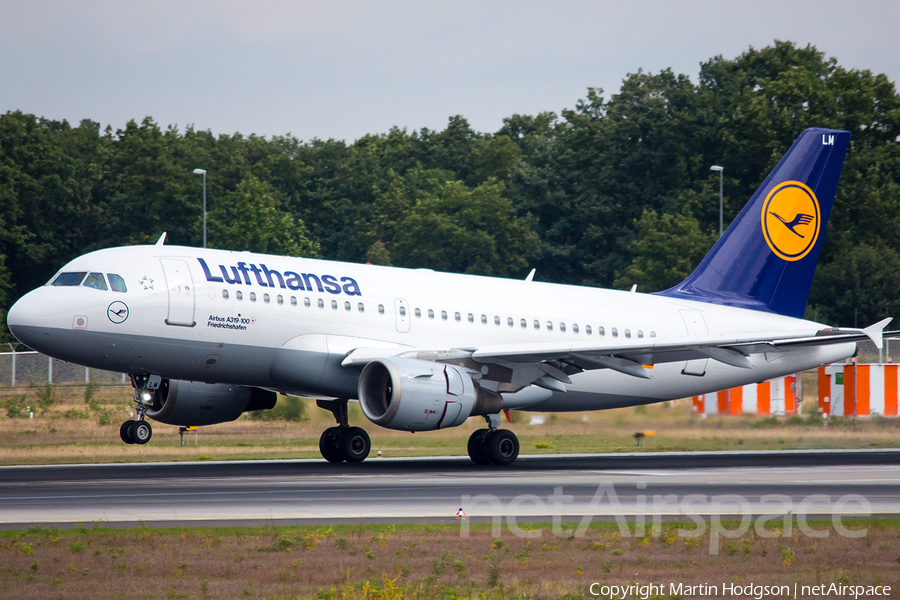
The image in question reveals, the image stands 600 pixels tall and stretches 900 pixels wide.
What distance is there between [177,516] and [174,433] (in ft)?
70.7

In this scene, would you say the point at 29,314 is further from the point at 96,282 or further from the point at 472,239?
the point at 472,239

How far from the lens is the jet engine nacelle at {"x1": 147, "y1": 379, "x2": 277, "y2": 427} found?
26.4 m

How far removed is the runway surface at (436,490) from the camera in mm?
16219

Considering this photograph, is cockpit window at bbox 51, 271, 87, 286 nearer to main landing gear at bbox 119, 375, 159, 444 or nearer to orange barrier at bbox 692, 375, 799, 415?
main landing gear at bbox 119, 375, 159, 444

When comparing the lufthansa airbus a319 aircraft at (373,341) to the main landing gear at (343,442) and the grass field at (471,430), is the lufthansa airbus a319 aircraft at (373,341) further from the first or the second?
the grass field at (471,430)

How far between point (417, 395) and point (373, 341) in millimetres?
2934

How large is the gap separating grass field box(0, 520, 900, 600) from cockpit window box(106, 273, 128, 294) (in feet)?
30.8

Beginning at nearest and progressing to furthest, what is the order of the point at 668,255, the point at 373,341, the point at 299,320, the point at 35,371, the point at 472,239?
the point at 299,320 → the point at 373,341 → the point at 35,371 → the point at 668,255 → the point at 472,239

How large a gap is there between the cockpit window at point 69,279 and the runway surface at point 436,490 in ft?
13.2

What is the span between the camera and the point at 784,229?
31.4 meters

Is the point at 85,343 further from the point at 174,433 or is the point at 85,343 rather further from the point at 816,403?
the point at 816,403

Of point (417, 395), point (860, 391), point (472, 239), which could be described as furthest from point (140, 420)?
point (472, 239)

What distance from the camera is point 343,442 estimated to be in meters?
26.5

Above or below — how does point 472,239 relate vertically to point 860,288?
above
